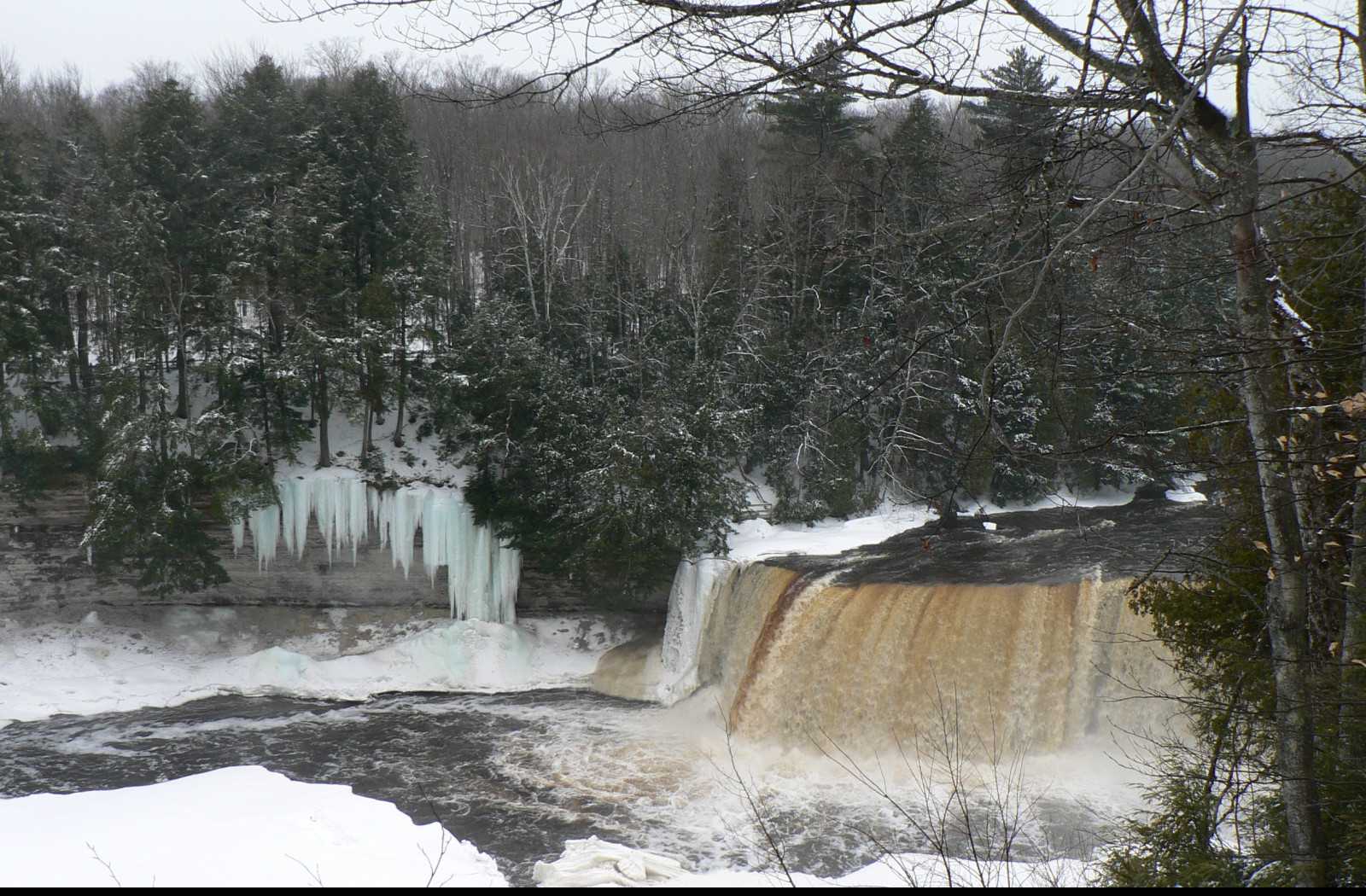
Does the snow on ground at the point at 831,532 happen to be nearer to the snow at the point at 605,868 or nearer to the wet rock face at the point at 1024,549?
the wet rock face at the point at 1024,549

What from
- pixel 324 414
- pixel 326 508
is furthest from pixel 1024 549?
pixel 324 414

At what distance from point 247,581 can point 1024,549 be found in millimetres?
15127

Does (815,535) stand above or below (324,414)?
below

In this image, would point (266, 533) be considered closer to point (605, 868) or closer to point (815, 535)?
point (815, 535)

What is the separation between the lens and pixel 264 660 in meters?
16.4

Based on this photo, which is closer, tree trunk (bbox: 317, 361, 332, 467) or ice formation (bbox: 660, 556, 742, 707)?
ice formation (bbox: 660, 556, 742, 707)

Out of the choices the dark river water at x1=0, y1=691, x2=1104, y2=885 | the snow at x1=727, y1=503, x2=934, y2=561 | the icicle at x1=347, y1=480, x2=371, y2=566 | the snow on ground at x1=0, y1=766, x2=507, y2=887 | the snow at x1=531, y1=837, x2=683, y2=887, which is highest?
the icicle at x1=347, y1=480, x2=371, y2=566

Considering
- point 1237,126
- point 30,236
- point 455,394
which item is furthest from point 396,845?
point 30,236

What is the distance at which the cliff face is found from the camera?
16.9 metres

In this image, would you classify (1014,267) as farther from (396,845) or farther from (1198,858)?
(396,845)

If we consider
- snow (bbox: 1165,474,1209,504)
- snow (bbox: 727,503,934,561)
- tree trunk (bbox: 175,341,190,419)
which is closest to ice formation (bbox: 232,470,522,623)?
tree trunk (bbox: 175,341,190,419)

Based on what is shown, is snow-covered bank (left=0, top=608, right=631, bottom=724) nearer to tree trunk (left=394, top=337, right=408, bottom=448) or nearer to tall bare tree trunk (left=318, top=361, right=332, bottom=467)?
tall bare tree trunk (left=318, top=361, right=332, bottom=467)

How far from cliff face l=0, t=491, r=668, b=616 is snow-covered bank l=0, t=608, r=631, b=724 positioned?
40cm

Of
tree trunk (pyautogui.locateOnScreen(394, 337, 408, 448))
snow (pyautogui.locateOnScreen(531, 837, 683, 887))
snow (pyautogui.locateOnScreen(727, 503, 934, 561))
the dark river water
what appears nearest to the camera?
snow (pyautogui.locateOnScreen(531, 837, 683, 887))
